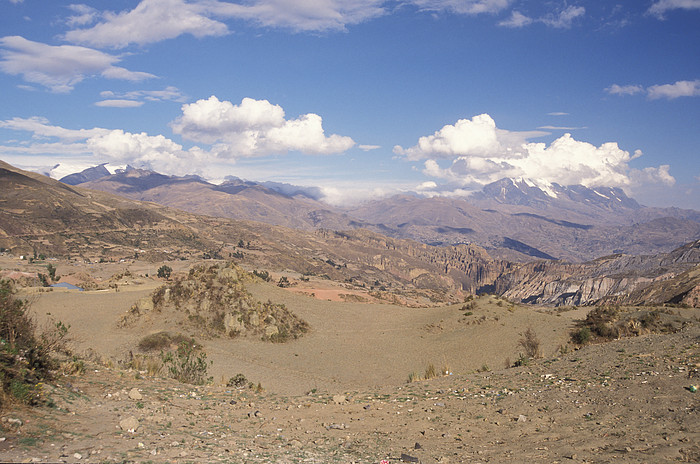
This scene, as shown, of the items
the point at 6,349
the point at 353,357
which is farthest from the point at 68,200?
the point at 6,349

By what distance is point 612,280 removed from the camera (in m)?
112

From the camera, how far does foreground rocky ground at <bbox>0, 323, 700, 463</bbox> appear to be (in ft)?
22.3

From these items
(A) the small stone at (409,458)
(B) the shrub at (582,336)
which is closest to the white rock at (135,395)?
(A) the small stone at (409,458)

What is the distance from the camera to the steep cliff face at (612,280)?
6444 centimetres

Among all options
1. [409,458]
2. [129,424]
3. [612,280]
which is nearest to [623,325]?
[409,458]

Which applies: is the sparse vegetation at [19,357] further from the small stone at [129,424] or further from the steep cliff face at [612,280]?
the steep cliff face at [612,280]

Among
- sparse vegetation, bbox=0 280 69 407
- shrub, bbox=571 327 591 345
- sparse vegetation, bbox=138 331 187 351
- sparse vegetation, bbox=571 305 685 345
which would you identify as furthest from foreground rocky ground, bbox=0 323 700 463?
sparse vegetation, bbox=138 331 187 351

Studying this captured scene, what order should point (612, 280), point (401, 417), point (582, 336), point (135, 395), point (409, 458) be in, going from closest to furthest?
1. point (409, 458)
2. point (135, 395)
3. point (401, 417)
4. point (582, 336)
5. point (612, 280)

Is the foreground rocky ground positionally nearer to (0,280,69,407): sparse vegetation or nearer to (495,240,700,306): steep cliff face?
(0,280,69,407): sparse vegetation

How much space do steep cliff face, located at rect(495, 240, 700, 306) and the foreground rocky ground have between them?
45.0 m

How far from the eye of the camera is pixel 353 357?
80.7 ft

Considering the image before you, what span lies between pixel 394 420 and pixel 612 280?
12276cm

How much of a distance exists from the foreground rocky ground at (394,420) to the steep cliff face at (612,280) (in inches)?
1772

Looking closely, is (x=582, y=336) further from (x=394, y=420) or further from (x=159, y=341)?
(x=159, y=341)
